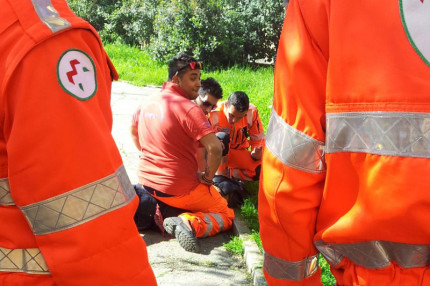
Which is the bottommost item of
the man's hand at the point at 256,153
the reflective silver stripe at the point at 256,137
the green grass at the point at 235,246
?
the green grass at the point at 235,246

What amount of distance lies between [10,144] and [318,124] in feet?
2.96

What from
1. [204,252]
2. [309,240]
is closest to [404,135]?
[309,240]

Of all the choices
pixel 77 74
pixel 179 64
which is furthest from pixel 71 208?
pixel 179 64

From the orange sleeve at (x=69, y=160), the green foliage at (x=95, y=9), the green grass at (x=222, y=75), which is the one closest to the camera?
the orange sleeve at (x=69, y=160)

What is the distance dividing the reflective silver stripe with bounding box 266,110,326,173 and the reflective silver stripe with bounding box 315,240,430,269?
26 centimetres

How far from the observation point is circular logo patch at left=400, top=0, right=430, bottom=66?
1.40 meters

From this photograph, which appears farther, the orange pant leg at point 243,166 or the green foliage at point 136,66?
the green foliage at point 136,66

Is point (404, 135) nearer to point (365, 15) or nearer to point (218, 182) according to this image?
point (365, 15)

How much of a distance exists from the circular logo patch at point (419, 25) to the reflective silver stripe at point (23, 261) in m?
1.14

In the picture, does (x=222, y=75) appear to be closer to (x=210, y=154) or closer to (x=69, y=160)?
(x=210, y=154)

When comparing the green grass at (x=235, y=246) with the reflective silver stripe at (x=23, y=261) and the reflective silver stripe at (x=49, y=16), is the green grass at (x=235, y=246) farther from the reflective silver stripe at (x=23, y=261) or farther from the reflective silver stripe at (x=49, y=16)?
the reflective silver stripe at (x=49, y=16)

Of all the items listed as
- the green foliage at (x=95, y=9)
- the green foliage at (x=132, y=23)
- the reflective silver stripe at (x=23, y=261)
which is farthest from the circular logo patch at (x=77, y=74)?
the green foliage at (x=95, y=9)

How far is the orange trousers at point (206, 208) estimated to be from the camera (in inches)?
185

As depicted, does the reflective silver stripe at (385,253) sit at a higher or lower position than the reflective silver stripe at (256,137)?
higher
